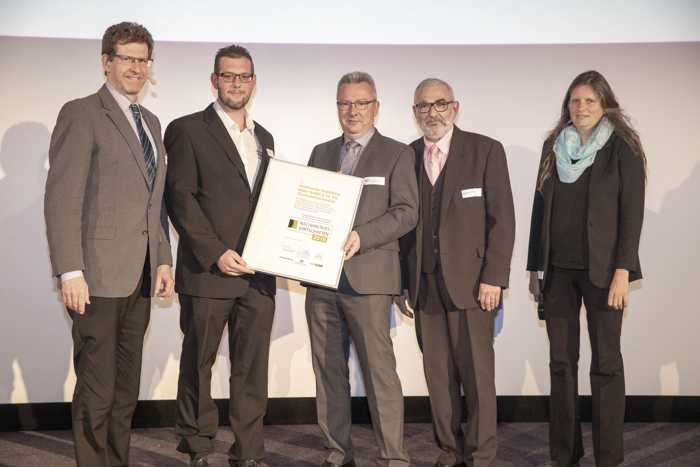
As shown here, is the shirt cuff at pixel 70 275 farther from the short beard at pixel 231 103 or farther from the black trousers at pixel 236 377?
the short beard at pixel 231 103

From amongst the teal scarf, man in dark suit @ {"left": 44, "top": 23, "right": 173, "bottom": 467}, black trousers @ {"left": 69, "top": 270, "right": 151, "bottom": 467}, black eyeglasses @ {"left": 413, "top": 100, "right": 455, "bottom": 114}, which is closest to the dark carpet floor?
black trousers @ {"left": 69, "top": 270, "right": 151, "bottom": 467}

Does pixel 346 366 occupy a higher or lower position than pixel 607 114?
lower

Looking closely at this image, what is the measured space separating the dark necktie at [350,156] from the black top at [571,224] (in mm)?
921

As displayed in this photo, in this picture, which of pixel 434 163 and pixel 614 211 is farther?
pixel 434 163

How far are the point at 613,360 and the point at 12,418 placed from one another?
3307 mm

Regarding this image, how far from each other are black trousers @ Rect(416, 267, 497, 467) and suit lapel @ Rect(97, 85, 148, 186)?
1.34m

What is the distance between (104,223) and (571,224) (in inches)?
78.8

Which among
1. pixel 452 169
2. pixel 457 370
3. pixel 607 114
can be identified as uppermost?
pixel 607 114

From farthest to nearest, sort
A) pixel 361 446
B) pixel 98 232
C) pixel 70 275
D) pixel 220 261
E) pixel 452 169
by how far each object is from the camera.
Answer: pixel 361 446, pixel 452 169, pixel 220 261, pixel 98 232, pixel 70 275

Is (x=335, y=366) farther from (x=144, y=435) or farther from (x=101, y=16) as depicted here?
(x=101, y=16)

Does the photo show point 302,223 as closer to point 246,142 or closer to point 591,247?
point 246,142

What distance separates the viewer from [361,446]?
386 cm

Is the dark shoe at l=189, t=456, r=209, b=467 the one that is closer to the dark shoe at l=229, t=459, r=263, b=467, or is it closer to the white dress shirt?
the dark shoe at l=229, t=459, r=263, b=467

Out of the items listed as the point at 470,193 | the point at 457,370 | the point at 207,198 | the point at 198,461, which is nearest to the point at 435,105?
the point at 470,193
